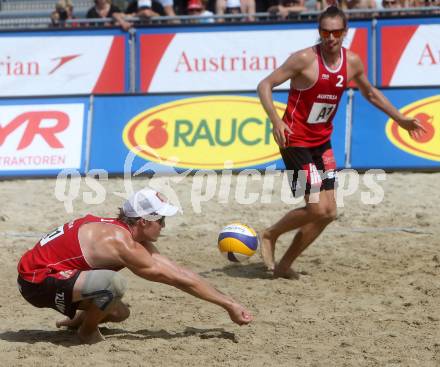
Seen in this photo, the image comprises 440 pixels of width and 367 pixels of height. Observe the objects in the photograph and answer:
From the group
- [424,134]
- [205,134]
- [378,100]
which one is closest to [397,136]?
[424,134]

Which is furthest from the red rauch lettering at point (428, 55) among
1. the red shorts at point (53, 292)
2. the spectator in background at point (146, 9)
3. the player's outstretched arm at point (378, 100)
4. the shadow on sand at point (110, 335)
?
the red shorts at point (53, 292)

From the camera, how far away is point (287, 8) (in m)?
12.6

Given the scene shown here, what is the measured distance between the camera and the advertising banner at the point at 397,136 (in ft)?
33.4

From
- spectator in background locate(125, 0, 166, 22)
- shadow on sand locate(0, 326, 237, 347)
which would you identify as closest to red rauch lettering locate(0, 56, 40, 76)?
spectator in background locate(125, 0, 166, 22)

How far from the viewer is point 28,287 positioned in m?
5.38

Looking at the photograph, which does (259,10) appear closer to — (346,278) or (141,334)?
(346,278)

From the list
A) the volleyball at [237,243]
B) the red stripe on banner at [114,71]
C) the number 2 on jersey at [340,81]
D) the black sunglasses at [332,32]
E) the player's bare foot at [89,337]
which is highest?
the black sunglasses at [332,32]

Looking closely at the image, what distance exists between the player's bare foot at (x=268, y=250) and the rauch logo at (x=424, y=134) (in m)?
3.35

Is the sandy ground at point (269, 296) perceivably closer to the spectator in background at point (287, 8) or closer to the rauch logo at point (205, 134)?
the rauch logo at point (205, 134)

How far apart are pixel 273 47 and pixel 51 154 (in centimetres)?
358

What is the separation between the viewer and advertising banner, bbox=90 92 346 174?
407 inches

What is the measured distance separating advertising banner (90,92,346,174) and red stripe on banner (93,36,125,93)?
75.3 inches

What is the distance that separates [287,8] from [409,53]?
181cm

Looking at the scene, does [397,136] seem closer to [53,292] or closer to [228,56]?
[228,56]
